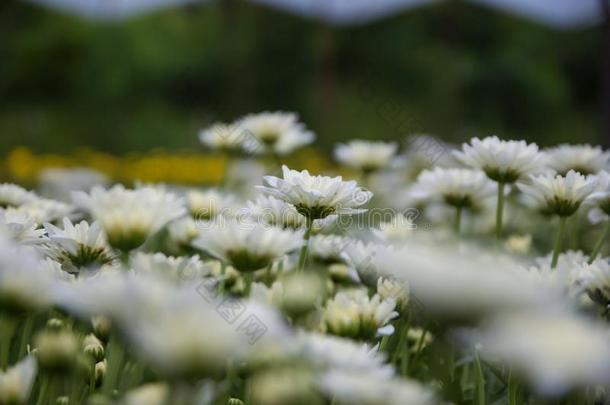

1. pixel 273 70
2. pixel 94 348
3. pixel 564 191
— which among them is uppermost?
pixel 564 191

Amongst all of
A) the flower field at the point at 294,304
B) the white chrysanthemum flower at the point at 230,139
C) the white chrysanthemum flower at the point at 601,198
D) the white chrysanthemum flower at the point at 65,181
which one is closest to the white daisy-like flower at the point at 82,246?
the flower field at the point at 294,304

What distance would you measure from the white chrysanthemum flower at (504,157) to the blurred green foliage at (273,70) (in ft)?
15.5

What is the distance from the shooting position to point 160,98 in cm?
819

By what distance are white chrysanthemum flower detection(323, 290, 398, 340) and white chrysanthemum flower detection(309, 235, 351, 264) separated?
0.24 meters

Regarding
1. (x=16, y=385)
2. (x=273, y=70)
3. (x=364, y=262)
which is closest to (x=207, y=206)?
(x=364, y=262)

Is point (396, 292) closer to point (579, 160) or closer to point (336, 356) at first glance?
point (336, 356)

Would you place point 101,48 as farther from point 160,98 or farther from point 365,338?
point 365,338

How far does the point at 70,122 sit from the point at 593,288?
21.5 feet

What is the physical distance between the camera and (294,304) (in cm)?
50

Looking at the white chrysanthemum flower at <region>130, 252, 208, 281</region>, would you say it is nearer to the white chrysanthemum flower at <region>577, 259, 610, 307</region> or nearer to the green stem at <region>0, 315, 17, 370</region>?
the green stem at <region>0, 315, 17, 370</region>

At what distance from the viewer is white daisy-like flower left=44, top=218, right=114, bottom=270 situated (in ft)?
1.86

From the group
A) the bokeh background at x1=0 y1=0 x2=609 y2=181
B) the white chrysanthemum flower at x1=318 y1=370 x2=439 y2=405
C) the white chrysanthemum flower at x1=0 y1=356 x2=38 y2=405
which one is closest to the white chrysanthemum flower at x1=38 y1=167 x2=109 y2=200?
the white chrysanthemum flower at x1=0 y1=356 x2=38 y2=405

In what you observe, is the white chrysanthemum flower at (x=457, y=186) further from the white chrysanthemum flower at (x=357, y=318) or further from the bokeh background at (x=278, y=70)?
the bokeh background at (x=278, y=70)

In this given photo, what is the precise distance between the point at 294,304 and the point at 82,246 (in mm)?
174
